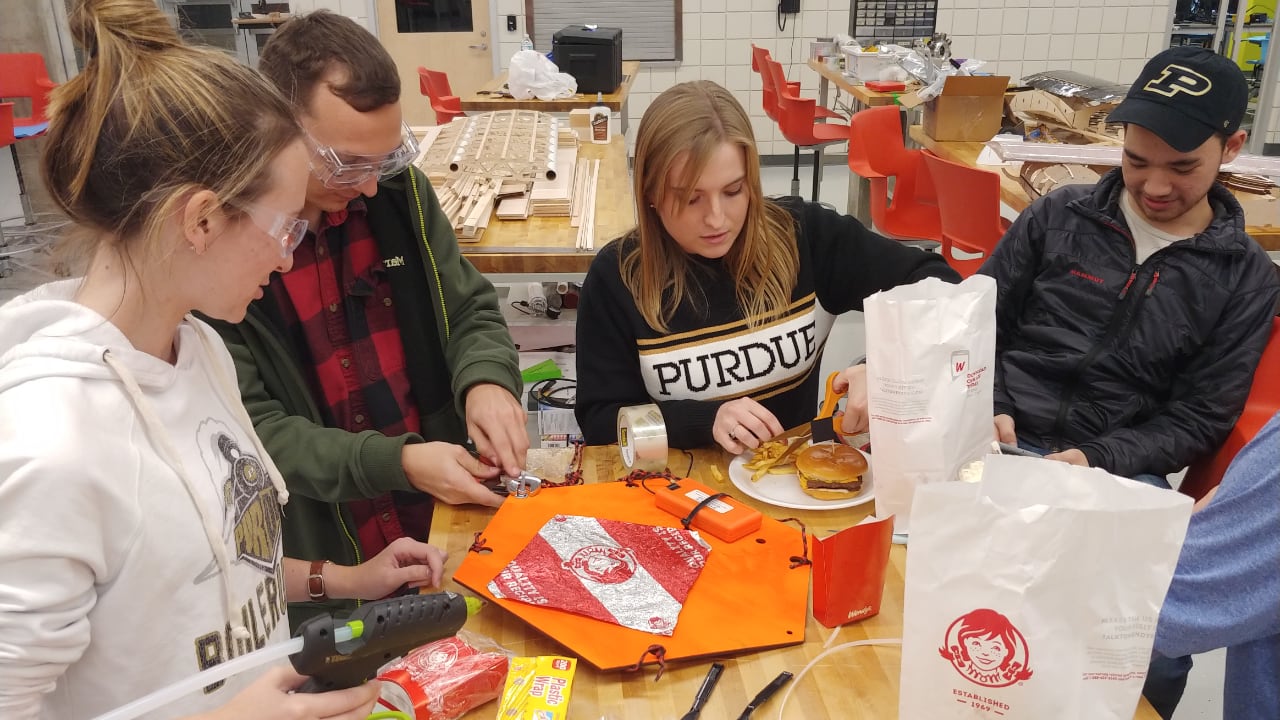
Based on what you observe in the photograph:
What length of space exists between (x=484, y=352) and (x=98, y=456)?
93 cm

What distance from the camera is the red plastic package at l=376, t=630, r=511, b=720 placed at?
3.35 feet

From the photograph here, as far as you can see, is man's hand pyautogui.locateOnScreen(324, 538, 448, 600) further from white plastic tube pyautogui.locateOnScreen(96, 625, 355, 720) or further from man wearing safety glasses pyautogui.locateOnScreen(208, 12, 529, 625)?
white plastic tube pyautogui.locateOnScreen(96, 625, 355, 720)

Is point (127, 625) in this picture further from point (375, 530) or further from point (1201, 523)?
point (1201, 523)

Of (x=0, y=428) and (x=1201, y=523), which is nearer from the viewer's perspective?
(x=0, y=428)

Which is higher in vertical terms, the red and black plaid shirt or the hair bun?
the hair bun

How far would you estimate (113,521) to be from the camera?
0.85 metres

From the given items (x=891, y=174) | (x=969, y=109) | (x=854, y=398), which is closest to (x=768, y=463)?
(x=854, y=398)

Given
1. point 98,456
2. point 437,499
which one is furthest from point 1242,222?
point 98,456

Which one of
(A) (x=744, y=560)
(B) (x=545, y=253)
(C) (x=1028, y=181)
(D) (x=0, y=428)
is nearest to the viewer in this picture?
(D) (x=0, y=428)

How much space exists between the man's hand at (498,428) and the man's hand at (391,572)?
196mm

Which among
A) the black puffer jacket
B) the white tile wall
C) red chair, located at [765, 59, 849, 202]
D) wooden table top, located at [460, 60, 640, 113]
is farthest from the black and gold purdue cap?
the white tile wall

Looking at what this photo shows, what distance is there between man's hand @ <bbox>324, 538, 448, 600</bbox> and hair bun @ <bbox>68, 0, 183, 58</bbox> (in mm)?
745

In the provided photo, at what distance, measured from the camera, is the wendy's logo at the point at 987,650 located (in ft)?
2.75

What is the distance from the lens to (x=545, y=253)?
2.48 meters
